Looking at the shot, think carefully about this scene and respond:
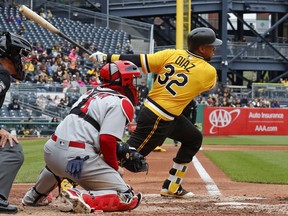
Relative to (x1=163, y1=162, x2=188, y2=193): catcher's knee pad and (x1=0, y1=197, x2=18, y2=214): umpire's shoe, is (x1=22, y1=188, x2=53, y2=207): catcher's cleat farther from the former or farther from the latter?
(x1=163, y1=162, x2=188, y2=193): catcher's knee pad

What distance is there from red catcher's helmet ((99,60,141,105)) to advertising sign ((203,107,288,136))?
21933mm

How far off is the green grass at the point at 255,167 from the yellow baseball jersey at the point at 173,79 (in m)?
3.03

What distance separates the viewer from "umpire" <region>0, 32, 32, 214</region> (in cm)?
542

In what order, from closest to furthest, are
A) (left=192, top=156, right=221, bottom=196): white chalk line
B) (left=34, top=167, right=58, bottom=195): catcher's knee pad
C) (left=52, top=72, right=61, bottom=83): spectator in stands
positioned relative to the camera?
1. (left=34, top=167, right=58, bottom=195): catcher's knee pad
2. (left=192, top=156, right=221, bottom=196): white chalk line
3. (left=52, top=72, right=61, bottom=83): spectator in stands

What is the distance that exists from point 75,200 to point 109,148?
20.6 inches

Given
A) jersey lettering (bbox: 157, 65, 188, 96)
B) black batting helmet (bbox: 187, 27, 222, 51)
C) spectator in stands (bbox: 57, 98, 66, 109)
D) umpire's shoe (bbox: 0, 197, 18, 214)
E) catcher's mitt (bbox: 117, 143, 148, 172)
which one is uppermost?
black batting helmet (bbox: 187, 27, 222, 51)

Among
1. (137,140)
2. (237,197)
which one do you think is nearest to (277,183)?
(237,197)

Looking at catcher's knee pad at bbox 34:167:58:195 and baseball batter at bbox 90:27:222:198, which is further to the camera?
baseball batter at bbox 90:27:222:198

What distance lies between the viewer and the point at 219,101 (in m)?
32.7

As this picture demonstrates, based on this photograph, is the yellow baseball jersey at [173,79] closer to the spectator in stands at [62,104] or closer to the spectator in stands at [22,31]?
the spectator in stands at [62,104]

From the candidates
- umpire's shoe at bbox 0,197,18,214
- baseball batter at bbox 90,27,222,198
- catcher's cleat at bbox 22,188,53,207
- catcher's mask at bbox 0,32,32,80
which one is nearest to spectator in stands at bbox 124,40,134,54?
baseball batter at bbox 90,27,222,198

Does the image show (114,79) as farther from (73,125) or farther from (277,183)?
(277,183)

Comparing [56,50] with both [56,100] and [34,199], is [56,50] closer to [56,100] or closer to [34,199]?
[56,100]

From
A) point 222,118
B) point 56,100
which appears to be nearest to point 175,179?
point 56,100
